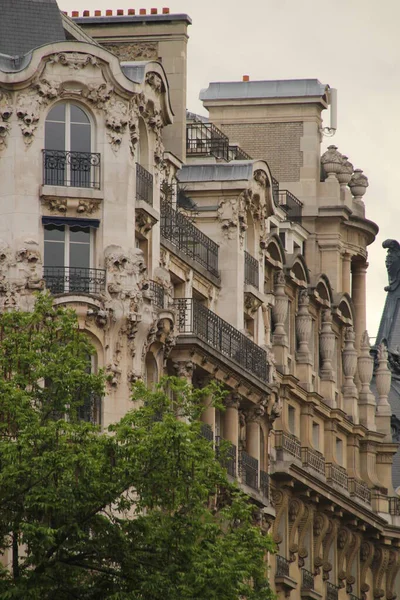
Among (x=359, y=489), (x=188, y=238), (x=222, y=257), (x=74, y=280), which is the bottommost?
(x=74, y=280)

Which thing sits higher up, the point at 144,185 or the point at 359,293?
the point at 359,293

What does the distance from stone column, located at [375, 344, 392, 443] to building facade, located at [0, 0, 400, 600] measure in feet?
0.27

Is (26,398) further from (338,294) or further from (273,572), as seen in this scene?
(338,294)

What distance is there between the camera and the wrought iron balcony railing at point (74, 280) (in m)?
78.0

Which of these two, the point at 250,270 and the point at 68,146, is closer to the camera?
the point at 68,146

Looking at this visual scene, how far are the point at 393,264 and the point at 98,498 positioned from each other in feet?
242

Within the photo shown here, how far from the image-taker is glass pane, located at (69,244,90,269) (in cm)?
7844

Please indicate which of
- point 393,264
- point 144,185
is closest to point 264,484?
point 144,185

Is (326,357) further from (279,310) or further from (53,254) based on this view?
(53,254)

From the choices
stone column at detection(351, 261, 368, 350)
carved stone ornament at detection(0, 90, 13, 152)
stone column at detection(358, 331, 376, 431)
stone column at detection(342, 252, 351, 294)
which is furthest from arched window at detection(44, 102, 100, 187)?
stone column at detection(351, 261, 368, 350)

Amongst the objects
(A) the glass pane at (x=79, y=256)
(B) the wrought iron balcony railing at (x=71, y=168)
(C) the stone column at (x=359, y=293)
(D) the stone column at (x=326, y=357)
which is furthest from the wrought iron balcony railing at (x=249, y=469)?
(C) the stone column at (x=359, y=293)

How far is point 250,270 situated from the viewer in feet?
304

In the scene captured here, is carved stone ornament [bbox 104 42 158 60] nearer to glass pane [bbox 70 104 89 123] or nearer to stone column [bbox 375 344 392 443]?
glass pane [bbox 70 104 89 123]

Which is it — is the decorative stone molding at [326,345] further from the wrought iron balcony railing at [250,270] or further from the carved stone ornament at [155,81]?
the carved stone ornament at [155,81]
